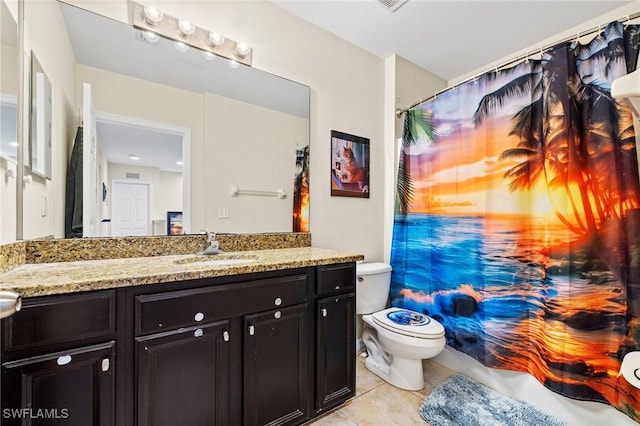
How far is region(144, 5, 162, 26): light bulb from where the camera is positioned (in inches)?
58.3

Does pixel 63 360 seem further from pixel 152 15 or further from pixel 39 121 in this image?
pixel 152 15

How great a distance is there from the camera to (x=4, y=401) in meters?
0.82

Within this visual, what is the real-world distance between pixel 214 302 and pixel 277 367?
1.53 ft

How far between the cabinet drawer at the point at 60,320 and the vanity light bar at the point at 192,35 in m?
1.38

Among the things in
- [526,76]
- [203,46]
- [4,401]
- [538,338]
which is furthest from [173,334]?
[526,76]

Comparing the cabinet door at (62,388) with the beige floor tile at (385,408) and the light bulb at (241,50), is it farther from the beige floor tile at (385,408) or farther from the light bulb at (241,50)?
the light bulb at (241,50)

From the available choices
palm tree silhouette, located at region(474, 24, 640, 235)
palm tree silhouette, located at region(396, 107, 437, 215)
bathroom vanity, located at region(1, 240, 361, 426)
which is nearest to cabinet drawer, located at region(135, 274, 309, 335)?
bathroom vanity, located at region(1, 240, 361, 426)

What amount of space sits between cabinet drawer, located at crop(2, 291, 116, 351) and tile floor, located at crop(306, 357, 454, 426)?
3.79 ft

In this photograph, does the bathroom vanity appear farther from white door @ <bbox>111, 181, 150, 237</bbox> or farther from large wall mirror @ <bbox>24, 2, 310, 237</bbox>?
large wall mirror @ <bbox>24, 2, 310, 237</bbox>

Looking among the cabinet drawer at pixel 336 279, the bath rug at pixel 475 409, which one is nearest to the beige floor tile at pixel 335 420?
the bath rug at pixel 475 409

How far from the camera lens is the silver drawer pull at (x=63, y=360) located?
0.90m

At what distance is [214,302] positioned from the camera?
3.88 feet

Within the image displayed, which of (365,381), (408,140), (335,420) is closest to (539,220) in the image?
(408,140)

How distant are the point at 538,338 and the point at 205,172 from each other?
2147mm
